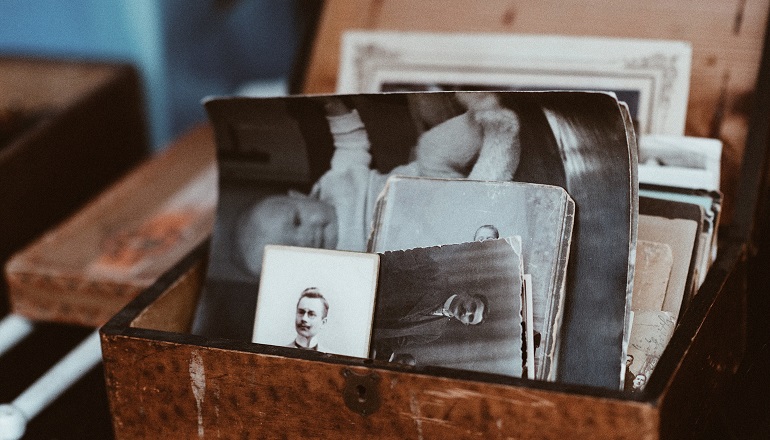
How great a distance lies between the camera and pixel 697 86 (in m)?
0.95

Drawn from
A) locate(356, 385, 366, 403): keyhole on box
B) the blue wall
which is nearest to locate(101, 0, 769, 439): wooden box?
locate(356, 385, 366, 403): keyhole on box

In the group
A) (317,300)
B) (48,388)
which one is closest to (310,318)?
(317,300)

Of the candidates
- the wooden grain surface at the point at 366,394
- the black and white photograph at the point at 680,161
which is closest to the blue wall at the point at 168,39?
the wooden grain surface at the point at 366,394

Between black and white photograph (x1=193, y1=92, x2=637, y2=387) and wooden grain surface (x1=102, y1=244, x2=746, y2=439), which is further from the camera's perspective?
black and white photograph (x1=193, y1=92, x2=637, y2=387)

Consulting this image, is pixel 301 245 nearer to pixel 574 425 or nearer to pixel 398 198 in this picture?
pixel 398 198

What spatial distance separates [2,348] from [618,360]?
2.71 feet

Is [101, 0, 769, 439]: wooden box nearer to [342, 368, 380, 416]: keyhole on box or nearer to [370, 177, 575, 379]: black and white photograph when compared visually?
[342, 368, 380, 416]: keyhole on box

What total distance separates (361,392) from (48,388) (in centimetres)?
52

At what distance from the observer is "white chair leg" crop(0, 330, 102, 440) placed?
0.86 metres

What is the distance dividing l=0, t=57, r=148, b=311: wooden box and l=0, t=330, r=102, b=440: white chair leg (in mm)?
273

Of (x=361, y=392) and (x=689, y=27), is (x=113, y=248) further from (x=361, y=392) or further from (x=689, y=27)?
(x=689, y=27)

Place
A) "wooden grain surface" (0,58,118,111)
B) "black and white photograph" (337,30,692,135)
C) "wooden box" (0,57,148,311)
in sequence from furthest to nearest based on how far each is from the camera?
1. "wooden grain surface" (0,58,118,111)
2. "wooden box" (0,57,148,311)
3. "black and white photograph" (337,30,692,135)

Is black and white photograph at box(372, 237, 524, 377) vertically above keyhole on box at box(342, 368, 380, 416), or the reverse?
black and white photograph at box(372, 237, 524, 377)

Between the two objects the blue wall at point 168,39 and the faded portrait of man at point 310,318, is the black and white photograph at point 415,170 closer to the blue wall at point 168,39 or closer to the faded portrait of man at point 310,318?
the faded portrait of man at point 310,318
